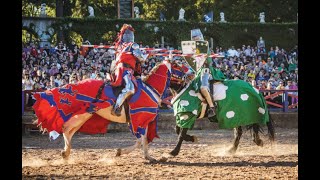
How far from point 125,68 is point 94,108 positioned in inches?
35.4

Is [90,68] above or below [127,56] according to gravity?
below

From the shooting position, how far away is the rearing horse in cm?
1019

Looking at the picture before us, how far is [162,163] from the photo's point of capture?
10.2 m

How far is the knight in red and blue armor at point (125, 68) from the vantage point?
1027cm

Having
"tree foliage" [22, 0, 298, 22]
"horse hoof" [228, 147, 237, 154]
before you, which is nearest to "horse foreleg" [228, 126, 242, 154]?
"horse hoof" [228, 147, 237, 154]

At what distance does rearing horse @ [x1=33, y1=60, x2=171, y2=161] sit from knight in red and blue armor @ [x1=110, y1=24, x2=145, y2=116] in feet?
0.51

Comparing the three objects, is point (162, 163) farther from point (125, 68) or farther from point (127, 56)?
point (127, 56)

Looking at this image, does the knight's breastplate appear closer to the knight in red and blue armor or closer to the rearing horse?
the knight in red and blue armor

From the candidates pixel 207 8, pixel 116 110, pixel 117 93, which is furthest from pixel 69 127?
pixel 207 8

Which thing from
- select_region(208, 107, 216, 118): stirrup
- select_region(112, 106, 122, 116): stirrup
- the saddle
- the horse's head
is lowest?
select_region(208, 107, 216, 118): stirrup
